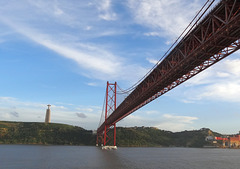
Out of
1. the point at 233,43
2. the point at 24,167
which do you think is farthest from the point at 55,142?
the point at 233,43

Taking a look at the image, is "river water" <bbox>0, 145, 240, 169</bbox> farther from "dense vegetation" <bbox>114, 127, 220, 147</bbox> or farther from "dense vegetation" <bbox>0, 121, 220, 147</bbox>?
"dense vegetation" <bbox>114, 127, 220, 147</bbox>

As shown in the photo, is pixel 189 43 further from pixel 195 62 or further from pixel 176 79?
pixel 176 79

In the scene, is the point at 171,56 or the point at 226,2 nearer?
the point at 226,2

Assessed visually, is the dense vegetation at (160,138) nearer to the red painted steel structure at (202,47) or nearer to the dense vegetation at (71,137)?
the dense vegetation at (71,137)

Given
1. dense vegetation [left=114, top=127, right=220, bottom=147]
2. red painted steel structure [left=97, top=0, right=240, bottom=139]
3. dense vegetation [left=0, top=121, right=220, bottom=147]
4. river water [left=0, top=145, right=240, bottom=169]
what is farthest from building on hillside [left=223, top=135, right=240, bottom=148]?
red painted steel structure [left=97, top=0, right=240, bottom=139]

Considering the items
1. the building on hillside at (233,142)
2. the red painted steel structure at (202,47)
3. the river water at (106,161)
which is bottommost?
the river water at (106,161)

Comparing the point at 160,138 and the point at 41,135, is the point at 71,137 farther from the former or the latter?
the point at 160,138

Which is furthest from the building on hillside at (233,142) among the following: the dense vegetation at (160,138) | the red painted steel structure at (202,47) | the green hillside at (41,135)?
the red painted steel structure at (202,47)

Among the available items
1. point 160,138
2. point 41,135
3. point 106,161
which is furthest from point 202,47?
point 160,138
